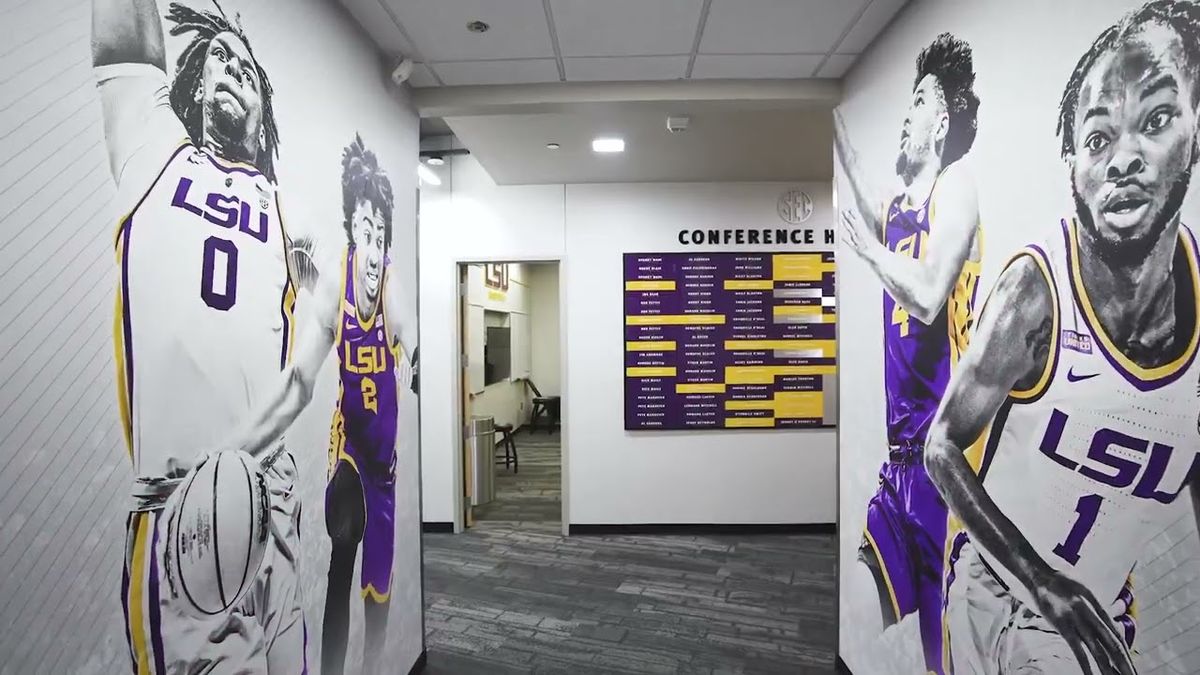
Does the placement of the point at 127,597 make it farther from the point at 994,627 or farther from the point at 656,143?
the point at 656,143

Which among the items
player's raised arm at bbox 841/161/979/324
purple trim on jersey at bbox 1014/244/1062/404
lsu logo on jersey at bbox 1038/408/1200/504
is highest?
player's raised arm at bbox 841/161/979/324

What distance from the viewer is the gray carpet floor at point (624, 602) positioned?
3010 mm

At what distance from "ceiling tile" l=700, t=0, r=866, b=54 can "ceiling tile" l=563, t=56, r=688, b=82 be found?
0.18m

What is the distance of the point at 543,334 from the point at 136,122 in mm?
10059

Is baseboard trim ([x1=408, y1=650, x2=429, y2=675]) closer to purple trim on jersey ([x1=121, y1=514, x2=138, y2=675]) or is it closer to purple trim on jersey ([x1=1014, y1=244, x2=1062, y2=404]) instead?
purple trim on jersey ([x1=121, y1=514, x2=138, y2=675])

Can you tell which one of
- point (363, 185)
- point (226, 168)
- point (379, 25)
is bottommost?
point (226, 168)

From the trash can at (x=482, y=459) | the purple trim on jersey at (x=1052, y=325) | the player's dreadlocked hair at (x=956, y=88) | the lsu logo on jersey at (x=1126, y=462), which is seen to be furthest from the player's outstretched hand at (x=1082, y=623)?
the trash can at (x=482, y=459)

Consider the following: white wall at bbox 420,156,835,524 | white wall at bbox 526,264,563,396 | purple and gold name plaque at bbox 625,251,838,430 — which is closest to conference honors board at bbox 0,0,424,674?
white wall at bbox 420,156,835,524

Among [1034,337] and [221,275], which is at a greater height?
[221,275]

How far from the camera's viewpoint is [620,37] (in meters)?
2.42

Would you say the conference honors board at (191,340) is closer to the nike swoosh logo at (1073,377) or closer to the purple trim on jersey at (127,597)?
the purple trim on jersey at (127,597)

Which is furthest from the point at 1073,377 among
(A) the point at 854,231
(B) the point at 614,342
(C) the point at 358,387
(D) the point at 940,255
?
(B) the point at 614,342

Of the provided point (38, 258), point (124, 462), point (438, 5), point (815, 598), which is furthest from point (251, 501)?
point (815, 598)

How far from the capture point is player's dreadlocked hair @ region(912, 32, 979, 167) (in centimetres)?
181
